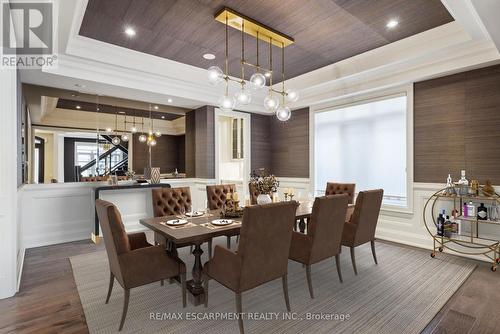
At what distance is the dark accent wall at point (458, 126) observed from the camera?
11.4 feet

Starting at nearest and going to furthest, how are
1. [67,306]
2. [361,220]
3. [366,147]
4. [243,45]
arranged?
[67,306] < [361,220] < [243,45] < [366,147]

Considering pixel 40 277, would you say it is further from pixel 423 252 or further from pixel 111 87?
pixel 423 252

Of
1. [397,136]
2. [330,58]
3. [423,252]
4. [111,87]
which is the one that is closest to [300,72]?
[330,58]

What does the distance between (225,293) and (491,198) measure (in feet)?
11.3

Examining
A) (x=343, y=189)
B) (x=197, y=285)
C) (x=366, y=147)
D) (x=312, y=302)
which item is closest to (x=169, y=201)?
(x=197, y=285)

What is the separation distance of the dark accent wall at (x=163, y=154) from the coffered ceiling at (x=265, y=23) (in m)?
2.04

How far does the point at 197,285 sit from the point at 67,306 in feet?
3.90

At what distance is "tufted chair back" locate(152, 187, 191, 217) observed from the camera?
11.0 ft

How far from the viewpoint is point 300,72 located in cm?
485

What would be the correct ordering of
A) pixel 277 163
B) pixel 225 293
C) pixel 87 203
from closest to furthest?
pixel 225 293 < pixel 87 203 < pixel 277 163

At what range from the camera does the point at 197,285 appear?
2.46 meters

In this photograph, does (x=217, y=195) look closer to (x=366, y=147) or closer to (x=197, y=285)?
(x=197, y=285)

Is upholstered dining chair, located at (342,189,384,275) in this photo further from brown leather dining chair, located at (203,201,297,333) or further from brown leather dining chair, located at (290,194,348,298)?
brown leather dining chair, located at (203,201,297,333)

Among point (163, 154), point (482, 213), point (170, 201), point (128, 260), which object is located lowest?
point (128, 260)
